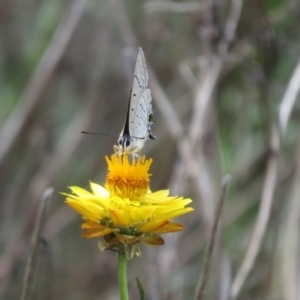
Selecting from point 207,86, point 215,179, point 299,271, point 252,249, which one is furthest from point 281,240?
point 207,86

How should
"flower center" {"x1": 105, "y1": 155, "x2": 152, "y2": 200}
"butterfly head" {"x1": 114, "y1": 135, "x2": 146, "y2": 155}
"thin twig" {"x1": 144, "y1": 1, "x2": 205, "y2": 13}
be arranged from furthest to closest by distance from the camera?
"thin twig" {"x1": 144, "y1": 1, "x2": 205, "y2": 13} → "butterfly head" {"x1": 114, "y1": 135, "x2": 146, "y2": 155} → "flower center" {"x1": 105, "y1": 155, "x2": 152, "y2": 200}

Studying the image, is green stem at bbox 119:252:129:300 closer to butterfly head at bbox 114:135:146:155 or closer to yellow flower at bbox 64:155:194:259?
yellow flower at bbox 64:155:194:259

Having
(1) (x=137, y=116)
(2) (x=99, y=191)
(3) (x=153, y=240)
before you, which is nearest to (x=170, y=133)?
(1) (x=137, y=116)

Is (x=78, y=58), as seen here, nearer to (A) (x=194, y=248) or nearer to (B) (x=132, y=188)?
(A) (x=194, y=248)

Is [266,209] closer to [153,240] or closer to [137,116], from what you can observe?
[137,116]

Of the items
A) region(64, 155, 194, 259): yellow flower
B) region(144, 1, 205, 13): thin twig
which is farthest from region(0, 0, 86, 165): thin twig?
region(64, 155, 194, 259): yellow flower
